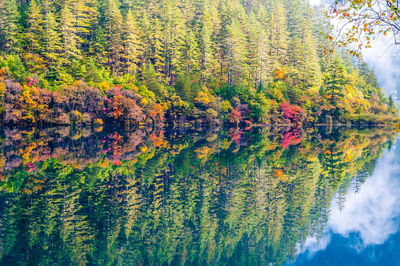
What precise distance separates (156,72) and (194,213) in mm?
52279

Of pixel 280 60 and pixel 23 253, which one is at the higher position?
pixel 280 60

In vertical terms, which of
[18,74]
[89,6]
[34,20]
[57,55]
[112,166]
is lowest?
[112,166]

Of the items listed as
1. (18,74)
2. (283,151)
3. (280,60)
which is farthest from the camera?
(280,60)

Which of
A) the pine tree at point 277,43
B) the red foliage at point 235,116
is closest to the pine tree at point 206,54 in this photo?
the red foliage at point 235,116

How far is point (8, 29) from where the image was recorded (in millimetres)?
47500

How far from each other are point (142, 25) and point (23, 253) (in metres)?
59.9

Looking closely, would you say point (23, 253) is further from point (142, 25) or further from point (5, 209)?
point (142, 25)

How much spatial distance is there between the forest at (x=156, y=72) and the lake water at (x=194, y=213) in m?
27.2

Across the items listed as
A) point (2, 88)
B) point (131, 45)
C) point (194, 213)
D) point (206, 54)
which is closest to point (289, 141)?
point (194, 213)

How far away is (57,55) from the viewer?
161 feet

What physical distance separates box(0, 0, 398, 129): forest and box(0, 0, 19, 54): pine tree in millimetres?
138

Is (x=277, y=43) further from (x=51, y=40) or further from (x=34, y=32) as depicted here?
(x=34, y=32)

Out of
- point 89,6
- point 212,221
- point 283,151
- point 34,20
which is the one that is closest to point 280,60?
point 89,6

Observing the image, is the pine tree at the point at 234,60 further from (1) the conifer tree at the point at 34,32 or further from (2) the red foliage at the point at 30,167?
(2) the red foliage at the point at 30,167
